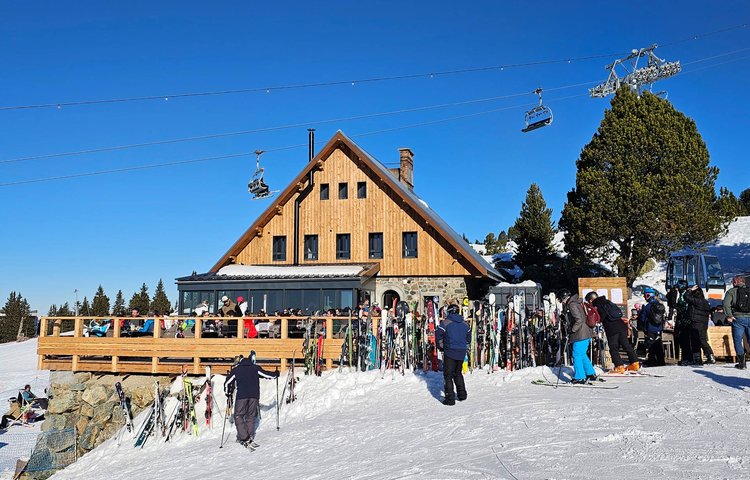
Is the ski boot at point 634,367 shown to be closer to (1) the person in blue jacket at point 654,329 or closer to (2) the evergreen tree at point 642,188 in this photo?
(1) the person in blue jacket at point 654,329

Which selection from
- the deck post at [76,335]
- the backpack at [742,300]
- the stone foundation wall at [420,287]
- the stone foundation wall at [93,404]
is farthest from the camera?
the stone foundation wall at [420,287]

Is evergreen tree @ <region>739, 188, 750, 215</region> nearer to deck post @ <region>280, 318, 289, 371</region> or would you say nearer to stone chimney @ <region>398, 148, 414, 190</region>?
stone chimney @ <region>398, 148, 414, 190</region>

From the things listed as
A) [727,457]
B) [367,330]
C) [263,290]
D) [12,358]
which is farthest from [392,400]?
[12,358]

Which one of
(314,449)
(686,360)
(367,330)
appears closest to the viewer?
(314,449)

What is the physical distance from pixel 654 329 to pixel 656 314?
44 cm

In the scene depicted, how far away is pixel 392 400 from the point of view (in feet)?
36.5

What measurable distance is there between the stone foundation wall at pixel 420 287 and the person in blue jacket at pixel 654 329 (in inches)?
433

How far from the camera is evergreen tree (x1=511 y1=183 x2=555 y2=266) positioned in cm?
3644

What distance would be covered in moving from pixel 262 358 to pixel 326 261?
1163 cm

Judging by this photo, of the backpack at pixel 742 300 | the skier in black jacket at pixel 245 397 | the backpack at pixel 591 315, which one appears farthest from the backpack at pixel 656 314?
the skier in black jacket at pixel 245 397

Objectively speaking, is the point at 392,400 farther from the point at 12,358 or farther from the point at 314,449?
the point at 12,358

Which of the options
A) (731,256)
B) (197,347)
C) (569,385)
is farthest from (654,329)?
(731,256)

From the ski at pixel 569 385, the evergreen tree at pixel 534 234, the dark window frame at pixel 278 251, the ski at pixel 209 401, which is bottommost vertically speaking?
the ski at pixel 209 401

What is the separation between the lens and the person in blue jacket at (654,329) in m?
12.8
